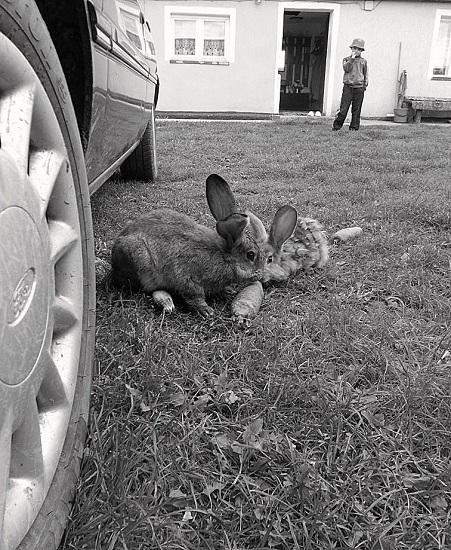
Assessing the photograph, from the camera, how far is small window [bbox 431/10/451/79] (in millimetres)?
17062

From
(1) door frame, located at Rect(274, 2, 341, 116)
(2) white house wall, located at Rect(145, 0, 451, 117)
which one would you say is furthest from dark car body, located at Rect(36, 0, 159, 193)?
(1) door frame, located at Rect(274, 2, 341, 116)

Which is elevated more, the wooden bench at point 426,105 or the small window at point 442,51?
the small window at point 442,51

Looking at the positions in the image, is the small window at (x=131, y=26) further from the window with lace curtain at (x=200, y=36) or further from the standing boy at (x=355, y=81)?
the window with lace curtain at (x=200, y=36)

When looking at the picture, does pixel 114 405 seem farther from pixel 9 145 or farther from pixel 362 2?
pixel 362 2

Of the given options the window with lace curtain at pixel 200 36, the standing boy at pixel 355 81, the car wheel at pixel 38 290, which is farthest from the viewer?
the window with lace curtain at pixel 200 36

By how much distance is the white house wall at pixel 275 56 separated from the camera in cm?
1597

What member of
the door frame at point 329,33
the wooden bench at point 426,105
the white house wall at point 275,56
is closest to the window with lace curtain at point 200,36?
the white house wall at point 275,56

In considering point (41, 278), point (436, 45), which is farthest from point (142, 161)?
point (436, 45)

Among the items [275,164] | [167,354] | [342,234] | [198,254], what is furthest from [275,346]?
[275,164]

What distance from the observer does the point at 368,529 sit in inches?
54.7

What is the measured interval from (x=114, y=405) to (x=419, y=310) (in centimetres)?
165

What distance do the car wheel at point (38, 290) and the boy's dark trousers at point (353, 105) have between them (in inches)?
463

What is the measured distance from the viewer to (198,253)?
9.07 ft

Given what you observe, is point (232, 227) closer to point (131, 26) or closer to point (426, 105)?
point (131, 26)
